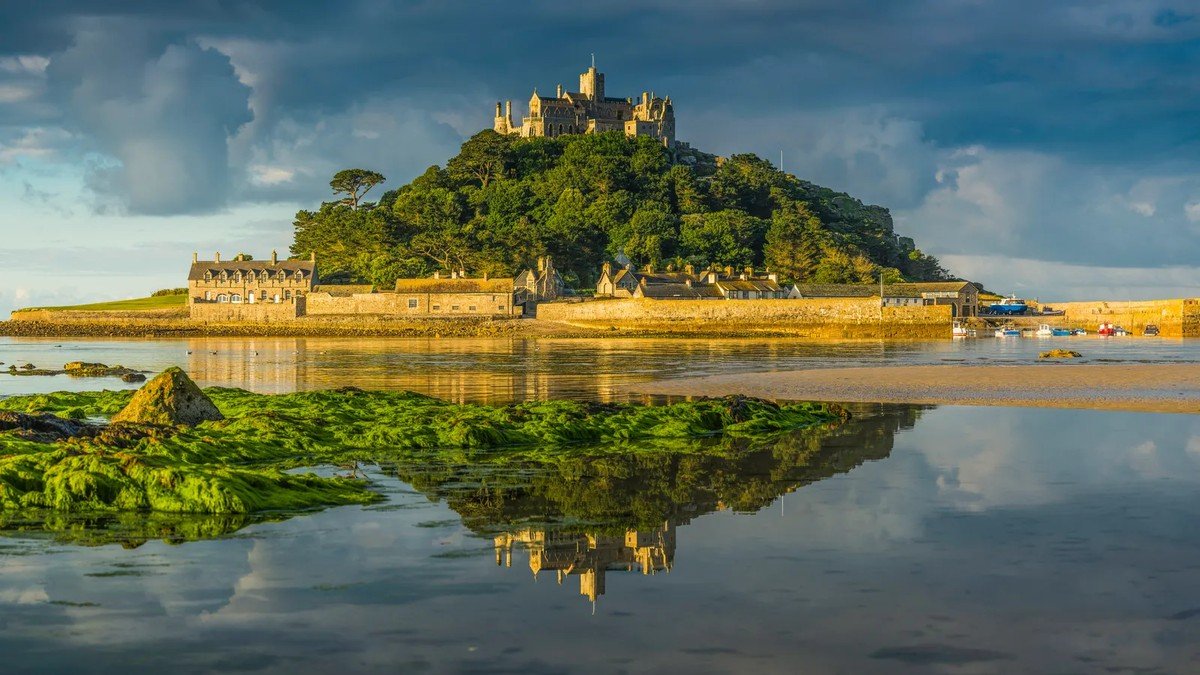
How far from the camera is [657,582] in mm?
7453

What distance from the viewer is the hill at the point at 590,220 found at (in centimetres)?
9369

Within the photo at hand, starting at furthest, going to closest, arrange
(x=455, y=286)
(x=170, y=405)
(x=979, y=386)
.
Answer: (x=455, y=286), (x=979, y=386), (x=170, y=405)

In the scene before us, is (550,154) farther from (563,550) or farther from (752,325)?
(563,550)

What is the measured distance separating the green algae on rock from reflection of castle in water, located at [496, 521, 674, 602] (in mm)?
2612

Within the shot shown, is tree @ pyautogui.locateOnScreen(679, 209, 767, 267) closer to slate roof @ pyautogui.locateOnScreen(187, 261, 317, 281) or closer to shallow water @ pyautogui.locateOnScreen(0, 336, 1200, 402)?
slate roof @ pyautogui.locateOnScreen(187, 261, 317, 281)

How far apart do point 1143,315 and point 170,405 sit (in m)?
72.8

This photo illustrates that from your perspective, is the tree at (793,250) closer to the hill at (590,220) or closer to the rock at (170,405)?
the hill at (590,220)

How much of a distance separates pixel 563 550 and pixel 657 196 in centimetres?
10267

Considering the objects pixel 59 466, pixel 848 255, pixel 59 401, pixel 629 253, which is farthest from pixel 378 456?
pixel 848 255

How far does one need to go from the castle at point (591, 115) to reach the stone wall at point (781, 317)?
185 feet

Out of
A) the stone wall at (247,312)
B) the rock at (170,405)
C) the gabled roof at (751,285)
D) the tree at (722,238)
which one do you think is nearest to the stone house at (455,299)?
the stone wall at (247,312)

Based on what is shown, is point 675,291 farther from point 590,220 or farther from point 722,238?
point 590,220

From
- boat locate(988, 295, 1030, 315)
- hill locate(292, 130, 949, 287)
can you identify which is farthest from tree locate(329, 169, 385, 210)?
boat locate(988, 295, 1030, 315)

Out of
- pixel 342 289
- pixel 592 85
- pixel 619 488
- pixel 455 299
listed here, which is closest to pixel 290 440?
pixel 619 488
